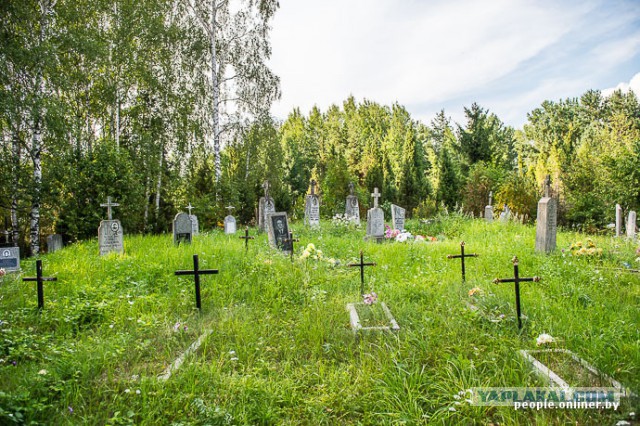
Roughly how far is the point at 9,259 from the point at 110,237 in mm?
1826

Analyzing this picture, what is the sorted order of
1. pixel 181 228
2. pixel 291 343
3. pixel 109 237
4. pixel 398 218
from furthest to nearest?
pixel 398 218, pixel 181 228, pixel 109 237, pixel 291 343

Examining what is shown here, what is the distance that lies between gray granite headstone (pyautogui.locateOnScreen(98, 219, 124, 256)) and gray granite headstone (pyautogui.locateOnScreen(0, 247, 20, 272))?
5.01 ft

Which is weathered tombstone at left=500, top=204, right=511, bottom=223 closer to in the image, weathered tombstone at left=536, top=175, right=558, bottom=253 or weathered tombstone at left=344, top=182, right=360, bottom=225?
weathered tombstone at left=536, top=175, right=558, bottom=253

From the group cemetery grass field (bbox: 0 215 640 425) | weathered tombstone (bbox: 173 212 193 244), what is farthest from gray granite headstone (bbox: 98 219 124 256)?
cemetery grass field (bbox: 0 215 640 425)

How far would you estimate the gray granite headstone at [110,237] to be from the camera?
805 centimetres

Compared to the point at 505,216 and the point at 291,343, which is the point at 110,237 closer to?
the point at 291,343

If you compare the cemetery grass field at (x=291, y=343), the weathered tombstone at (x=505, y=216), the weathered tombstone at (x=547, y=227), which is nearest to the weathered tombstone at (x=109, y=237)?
the cemetery grass field at (x=291, y=343)

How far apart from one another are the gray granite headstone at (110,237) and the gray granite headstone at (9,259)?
1.53 meters

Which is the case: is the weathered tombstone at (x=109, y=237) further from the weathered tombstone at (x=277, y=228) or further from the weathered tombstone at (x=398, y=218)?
the weathered tombstone at (x=398, y=218)

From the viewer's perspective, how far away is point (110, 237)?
26.6 ft

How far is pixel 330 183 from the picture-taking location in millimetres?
22094

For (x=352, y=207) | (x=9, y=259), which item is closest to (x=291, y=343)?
(x=9, y=259)

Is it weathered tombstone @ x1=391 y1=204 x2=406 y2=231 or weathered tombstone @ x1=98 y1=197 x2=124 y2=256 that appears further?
weathered tombstone @ x1=391 y1=204 x2=406 y2=231

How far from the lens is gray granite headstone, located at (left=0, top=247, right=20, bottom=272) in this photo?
668cm
